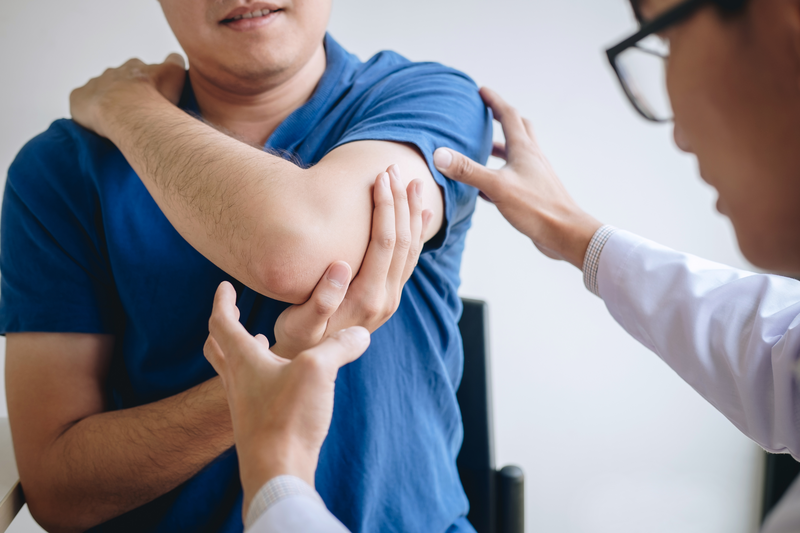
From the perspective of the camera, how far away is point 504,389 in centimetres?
186

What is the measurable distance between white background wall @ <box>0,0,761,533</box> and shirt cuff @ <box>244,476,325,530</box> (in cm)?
135

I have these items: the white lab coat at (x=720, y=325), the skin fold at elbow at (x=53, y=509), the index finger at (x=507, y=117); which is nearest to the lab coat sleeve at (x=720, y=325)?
Answer: the white lab coat at (x=720, y=325)

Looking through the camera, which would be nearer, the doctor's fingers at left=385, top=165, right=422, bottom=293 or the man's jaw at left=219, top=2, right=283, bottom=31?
the doctor's fingers at left=385, top=165, right=422, bottom=293

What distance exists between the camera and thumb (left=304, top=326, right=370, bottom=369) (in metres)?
0.49

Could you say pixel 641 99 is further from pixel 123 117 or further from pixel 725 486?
pixel 725 486

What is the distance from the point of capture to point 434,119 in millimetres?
806

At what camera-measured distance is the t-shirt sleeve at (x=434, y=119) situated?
0.76 meters

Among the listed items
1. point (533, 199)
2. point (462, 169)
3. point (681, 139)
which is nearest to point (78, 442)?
point (462, 169)

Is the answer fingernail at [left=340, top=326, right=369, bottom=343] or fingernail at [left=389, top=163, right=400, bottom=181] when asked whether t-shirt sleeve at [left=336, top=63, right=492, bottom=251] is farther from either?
fingernail at [left=340, top=326, right=369, bottom=343]

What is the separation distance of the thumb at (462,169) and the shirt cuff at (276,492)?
0.48 meters

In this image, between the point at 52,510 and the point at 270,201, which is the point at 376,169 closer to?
the point at 270,201

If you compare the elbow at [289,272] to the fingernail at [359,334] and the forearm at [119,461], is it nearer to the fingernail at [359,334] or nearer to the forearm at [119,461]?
the fingernail at [359,334]

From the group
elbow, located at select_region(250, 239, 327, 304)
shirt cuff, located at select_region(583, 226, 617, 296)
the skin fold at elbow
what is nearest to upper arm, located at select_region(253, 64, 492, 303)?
elbow, located at select_region(250, 239, 327, 304)

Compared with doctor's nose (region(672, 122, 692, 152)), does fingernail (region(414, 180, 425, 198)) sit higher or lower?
lower
